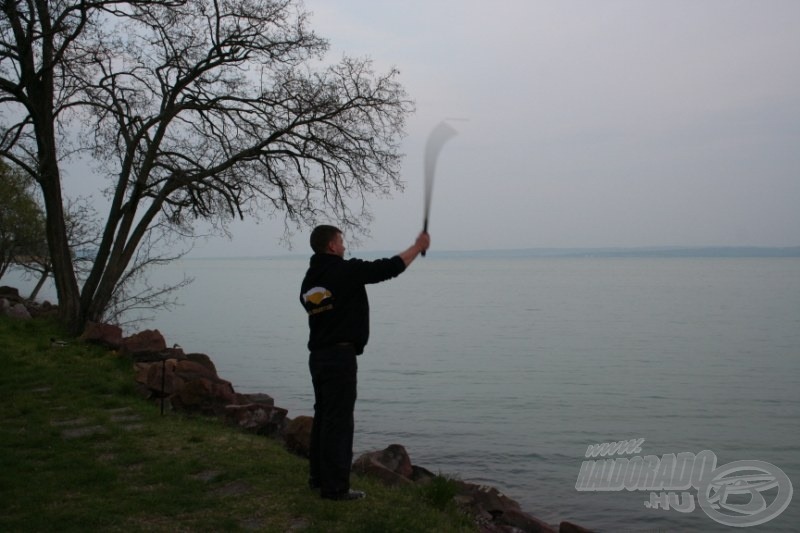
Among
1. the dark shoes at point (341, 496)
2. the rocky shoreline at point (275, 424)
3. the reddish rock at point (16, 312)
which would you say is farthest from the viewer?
the reddish rock at point (16, 312)

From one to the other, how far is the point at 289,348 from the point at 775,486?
20868 mm

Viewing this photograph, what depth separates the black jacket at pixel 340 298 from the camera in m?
5.77

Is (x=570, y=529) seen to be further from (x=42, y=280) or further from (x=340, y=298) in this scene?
(x=42, y=280)

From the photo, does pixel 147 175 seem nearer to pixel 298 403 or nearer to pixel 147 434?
pixel 298 403

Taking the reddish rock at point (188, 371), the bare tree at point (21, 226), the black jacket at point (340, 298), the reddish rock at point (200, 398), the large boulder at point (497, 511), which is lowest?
the large boulder at point (497, 511)

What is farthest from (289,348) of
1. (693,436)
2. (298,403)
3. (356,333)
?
(356,333)

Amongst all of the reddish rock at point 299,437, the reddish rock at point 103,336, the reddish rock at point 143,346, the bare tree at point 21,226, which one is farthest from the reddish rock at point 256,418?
the bare tree at point 21,226

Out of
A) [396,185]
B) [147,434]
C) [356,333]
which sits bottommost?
[147,434]

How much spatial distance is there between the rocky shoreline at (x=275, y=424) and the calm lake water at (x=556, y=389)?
6.60 feet

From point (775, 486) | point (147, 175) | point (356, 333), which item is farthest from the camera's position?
point (147, 175)

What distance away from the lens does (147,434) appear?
8.32 metres

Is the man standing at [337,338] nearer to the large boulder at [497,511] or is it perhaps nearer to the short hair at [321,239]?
the short hair at [321,239]

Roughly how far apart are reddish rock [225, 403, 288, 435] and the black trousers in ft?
11.1

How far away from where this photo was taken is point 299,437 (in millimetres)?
8352
